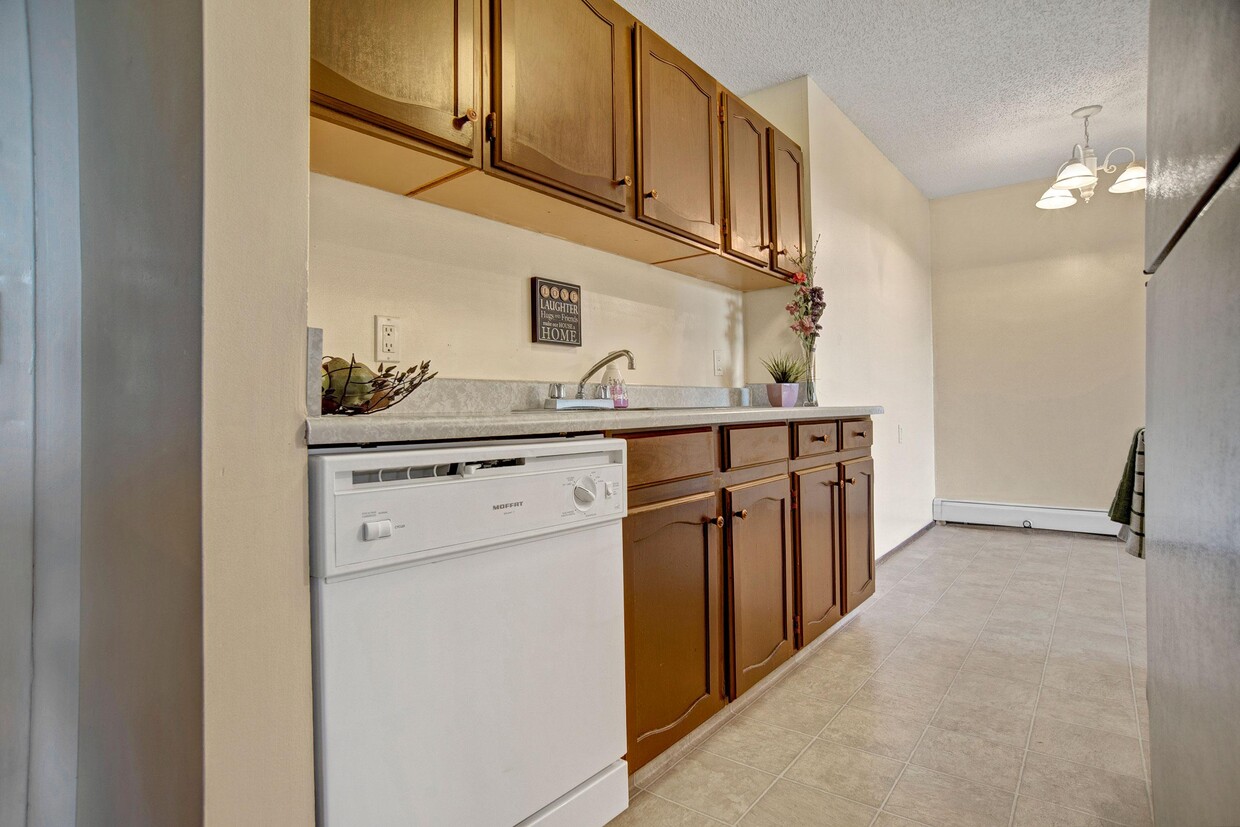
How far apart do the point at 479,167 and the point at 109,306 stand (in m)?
0.81

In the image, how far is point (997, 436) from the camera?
4.67 meters

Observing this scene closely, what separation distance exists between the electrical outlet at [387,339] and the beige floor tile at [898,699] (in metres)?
1.75

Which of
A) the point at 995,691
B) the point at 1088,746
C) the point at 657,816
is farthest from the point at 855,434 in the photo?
the point at 657,816

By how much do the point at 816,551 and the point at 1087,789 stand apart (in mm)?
974

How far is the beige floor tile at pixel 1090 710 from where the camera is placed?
5.93 feet

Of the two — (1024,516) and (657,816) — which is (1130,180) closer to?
(1024,516)

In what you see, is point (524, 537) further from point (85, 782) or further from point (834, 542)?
point (834, 542)

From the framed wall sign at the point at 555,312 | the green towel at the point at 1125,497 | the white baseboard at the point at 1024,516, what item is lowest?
the white baseboard at the point at 1024,516

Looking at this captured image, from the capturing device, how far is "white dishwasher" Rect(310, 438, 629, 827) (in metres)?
0.87

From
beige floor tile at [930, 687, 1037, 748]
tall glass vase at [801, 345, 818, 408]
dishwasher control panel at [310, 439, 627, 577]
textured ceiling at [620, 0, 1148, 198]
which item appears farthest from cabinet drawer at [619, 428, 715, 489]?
textured ceiling at [620, 0, 1148, 198]

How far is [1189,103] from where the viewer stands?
47cm

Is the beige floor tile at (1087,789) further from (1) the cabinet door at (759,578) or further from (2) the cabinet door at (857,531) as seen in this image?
(2) the cabinet door at (857,531)

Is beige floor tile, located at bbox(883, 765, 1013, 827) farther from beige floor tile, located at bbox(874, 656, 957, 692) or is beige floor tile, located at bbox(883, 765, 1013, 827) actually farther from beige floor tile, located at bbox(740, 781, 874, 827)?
beige floor tile, located at bbox(874, 656, 957, 692)

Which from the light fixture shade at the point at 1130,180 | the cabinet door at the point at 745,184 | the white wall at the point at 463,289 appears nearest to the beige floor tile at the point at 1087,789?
the white wall at the point at 463,289
